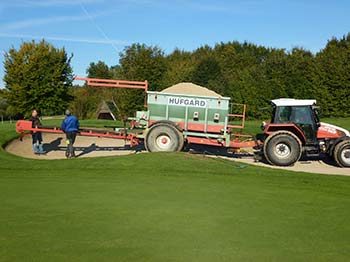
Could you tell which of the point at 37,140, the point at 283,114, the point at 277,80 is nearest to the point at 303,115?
the point at 283,114

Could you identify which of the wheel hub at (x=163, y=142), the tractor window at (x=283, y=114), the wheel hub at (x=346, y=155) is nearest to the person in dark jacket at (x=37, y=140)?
the wheel hub at (x=163, y=142)

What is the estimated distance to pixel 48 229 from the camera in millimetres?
5320

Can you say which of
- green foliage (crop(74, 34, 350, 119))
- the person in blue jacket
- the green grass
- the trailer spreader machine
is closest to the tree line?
green foliage (crop(74, 34, 350, 119))

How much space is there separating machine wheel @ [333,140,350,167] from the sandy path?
23.9 ft

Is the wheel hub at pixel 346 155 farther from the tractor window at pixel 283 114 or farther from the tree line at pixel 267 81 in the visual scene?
the tree line at pixel 267 81

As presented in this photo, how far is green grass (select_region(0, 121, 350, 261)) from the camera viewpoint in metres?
4.59

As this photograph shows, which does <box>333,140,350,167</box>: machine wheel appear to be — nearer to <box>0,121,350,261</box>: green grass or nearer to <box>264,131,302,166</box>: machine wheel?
<box>264,131,302,166</box>: machine wheel

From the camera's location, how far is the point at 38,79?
109 feet

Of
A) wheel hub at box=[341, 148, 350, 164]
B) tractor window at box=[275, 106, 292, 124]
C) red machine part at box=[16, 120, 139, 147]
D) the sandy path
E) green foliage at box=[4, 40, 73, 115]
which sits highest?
green foliage at box=[4, 40, 73, 115]

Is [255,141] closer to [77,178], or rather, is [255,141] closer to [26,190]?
[77,178]

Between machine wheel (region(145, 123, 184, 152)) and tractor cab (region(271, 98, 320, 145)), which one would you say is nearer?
tractor cab (region(271, 98, 320, 145))

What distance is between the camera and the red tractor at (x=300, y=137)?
1448cm

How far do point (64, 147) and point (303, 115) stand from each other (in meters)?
9.54

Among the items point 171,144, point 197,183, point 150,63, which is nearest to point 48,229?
point 197,183
